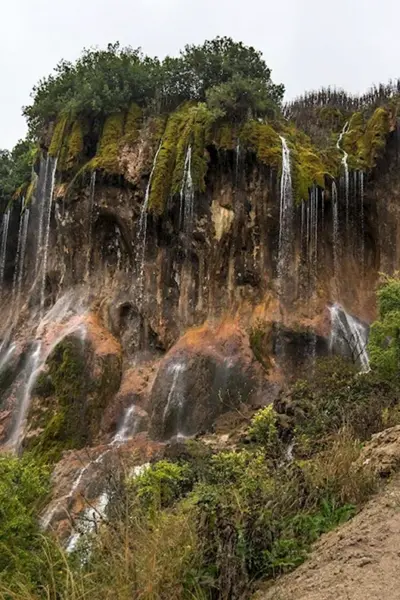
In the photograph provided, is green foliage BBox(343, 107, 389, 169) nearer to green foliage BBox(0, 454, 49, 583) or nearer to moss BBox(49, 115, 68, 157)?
moss BBox(49, 115, 68, 157)

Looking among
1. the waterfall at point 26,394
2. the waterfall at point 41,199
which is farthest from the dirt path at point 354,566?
the waterfall at point 41,199

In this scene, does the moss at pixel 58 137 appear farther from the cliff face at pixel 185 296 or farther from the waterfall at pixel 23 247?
the waterfall at pixel 23 247

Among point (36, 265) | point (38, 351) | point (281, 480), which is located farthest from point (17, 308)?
point (281, 480)

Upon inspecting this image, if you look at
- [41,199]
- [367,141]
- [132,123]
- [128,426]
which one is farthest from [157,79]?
[128,426]

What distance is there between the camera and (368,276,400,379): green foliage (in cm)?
1263

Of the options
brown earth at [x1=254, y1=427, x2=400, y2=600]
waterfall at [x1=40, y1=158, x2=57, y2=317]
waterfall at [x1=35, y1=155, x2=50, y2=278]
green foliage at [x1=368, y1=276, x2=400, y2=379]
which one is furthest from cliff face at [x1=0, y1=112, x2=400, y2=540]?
brown earth at [x1=254, y1=427, x2=400, y2=600]

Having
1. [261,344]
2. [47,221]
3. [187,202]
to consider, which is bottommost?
[261,344]

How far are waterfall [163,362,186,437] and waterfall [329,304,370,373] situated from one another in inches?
181

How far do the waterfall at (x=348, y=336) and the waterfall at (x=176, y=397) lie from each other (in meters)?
4.59

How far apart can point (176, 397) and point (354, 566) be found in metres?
13.2

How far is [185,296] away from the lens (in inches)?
812

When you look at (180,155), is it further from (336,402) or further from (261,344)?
(336,402)

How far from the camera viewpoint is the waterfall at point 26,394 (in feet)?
62.3

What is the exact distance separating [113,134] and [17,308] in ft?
26.2
